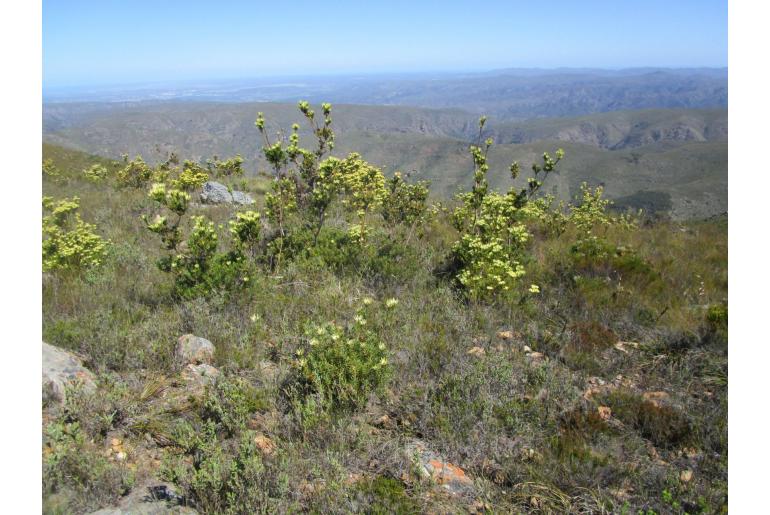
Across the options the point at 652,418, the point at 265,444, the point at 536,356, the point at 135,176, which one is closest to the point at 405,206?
the point at 536,356

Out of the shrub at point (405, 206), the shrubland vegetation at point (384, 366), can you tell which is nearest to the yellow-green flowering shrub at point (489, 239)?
the shrubland vegetation at point (384, 366)

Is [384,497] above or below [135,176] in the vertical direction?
below

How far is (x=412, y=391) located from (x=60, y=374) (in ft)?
9.47

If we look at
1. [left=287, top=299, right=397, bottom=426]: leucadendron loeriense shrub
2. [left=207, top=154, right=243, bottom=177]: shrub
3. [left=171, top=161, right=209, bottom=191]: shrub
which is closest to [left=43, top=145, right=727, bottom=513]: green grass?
[left=287, top=299, right=397, bottom=426]: leucadendron loeriense shrub

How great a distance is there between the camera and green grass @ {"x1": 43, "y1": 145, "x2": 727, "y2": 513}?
2.74m

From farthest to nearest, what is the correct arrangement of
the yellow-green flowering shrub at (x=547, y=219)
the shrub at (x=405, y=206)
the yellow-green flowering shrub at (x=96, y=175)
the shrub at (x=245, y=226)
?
the yellow-green flowering shrub at (x=96, y=175), the yellow-green flowering shrub at (x=547, y=219), the shrub at (x=405, y=206), the shrub at (x=245, y=226)

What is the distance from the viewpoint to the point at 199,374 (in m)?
3.91

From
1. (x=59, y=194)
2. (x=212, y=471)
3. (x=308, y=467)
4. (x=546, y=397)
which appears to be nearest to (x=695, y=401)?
(x=546, y=397)

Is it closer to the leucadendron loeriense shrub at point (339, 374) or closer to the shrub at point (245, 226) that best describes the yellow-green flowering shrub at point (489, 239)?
the leucadendron loeriense shrub at point (339, 374)

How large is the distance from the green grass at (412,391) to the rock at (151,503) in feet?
0.24

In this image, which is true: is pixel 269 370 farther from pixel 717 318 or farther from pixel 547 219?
pixel 547 219

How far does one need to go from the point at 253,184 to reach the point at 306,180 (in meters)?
9.94

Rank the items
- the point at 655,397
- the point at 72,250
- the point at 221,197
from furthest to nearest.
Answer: the point at 221,197 → the point at 72,250 → the point at 655,397

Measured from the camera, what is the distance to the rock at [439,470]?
2.88m
